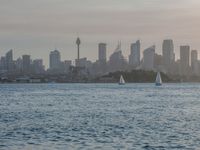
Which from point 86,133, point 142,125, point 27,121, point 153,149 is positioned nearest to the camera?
point 153,149

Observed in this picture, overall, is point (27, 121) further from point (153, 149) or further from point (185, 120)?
point (153, 149)

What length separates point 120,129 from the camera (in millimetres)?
52375

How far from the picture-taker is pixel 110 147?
1596 inches

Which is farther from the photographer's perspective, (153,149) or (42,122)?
(42,122)

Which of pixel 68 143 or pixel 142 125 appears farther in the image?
pixel 142 125

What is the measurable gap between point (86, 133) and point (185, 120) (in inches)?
660

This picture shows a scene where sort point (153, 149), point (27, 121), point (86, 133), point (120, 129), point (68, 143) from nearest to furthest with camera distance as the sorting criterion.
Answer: point (153, 149) → point (68, 143) → point (86, 133) → point (120, 129) → point (27, 121)

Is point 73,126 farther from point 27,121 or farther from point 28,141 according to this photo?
point 28,141

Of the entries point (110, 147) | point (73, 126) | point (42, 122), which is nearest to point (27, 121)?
point (42, 122)

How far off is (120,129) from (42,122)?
10.6 metres

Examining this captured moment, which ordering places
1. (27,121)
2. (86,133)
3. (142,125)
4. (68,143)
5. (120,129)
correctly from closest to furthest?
(68,143)
(86,133)
(120,129)
(142,125)
(27,121)

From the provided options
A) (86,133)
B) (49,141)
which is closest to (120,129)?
(86,133)

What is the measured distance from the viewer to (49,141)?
4344 centimetres

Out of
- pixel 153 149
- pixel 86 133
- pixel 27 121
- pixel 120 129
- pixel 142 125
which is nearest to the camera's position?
pixel 153 149
